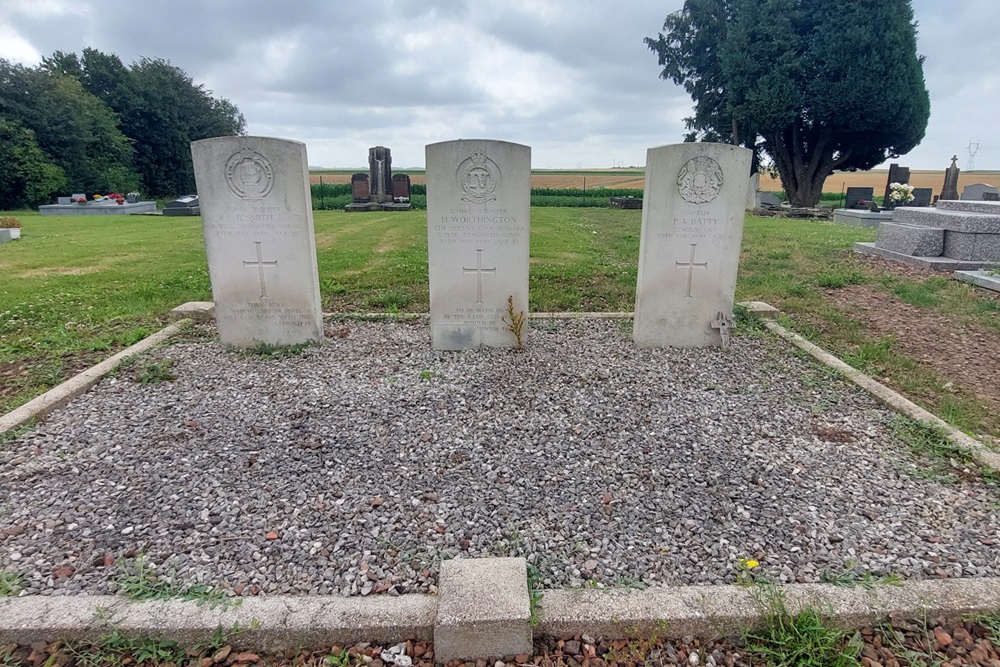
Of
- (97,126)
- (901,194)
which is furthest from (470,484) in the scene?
(97,126)

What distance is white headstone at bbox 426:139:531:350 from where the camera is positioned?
459cm

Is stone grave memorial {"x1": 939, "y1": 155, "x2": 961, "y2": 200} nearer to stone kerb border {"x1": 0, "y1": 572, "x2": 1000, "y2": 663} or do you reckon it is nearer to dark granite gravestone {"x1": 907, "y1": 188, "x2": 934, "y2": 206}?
dark granite gravestone {"x1": 907, "y1": 188, "x2": 934, "y2": 206}

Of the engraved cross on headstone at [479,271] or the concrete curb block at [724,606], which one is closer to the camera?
the concrete curb block at [724,606]

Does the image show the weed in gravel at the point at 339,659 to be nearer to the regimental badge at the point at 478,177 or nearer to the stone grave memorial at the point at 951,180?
the regimental badge at the point at 478,177

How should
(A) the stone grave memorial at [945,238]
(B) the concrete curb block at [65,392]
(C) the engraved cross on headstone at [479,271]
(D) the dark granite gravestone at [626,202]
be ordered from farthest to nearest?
(D) the dark granite gravestone at [626,202] < (A) the stone grave memorial at [945,238] < (C) the engraved cross on headstone at [479,271] < (B) the concrete curb block at [65,392]

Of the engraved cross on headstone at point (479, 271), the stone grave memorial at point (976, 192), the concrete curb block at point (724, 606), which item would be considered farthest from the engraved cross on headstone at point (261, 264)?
the stone grave memorial at point (976, 192)

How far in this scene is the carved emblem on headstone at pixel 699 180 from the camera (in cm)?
462

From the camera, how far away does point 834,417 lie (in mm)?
3525

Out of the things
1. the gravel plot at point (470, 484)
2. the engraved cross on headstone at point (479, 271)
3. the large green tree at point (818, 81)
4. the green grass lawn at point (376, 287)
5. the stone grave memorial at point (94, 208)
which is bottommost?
the gravel plot at point (470, 484)

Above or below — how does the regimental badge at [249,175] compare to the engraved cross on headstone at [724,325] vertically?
above

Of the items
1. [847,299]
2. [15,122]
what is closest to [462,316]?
[847,299]

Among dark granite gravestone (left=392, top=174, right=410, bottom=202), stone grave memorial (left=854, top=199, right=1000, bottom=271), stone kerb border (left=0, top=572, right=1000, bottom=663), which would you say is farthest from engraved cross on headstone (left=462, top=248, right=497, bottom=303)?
dark granite gravestone (left=392, top=174, right=410, bottom=202)

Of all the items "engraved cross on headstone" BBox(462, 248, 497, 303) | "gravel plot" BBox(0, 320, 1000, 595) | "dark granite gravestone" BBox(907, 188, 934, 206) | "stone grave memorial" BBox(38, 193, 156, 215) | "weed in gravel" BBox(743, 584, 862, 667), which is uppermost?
"dark granite gravestone" BBox(907, 188, 934, 206)

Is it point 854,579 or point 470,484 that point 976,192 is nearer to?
point 854,579
